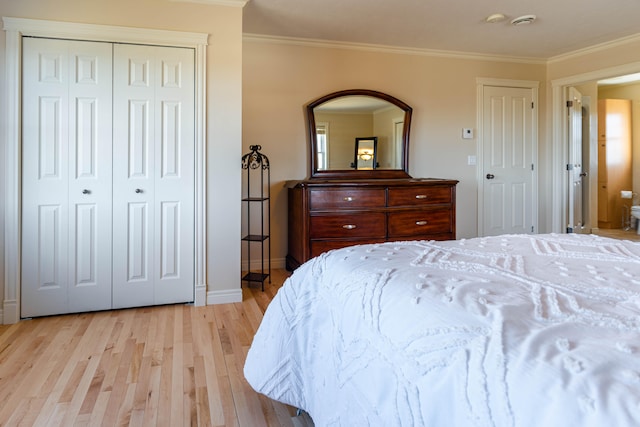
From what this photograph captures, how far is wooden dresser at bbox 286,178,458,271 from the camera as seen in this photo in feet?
12.0

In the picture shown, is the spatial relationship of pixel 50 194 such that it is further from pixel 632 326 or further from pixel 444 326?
pixel 632 326

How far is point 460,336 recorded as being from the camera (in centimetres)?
78

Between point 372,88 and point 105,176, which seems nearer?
point 105,176

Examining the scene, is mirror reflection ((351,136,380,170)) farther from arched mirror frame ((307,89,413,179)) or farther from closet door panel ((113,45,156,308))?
closet door panel ((113,45,156,308))

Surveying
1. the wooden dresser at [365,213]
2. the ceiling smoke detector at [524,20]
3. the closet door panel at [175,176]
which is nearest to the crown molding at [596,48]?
the ceiling smoke detector at [524,20]

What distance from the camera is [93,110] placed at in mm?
2869

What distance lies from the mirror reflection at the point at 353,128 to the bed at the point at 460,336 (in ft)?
8.92

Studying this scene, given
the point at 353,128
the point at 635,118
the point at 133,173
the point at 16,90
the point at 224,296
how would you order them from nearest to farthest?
1. the point at 16,90
2. the point at 133,173
3. the point at 224,296
4. the point at 353,128
5. the point at 635,118

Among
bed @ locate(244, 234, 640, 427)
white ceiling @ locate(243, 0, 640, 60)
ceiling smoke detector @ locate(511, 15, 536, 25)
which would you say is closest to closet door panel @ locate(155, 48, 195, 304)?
white ceiling @ locate(243, 0, 640, 60)

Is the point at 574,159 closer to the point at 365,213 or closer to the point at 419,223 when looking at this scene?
the point at 419,223

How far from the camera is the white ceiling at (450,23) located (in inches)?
130

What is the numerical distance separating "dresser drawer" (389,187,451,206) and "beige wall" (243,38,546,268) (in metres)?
0.64

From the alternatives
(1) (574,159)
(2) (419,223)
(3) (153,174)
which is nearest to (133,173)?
(3) (153,174)

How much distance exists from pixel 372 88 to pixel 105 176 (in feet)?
8.82
